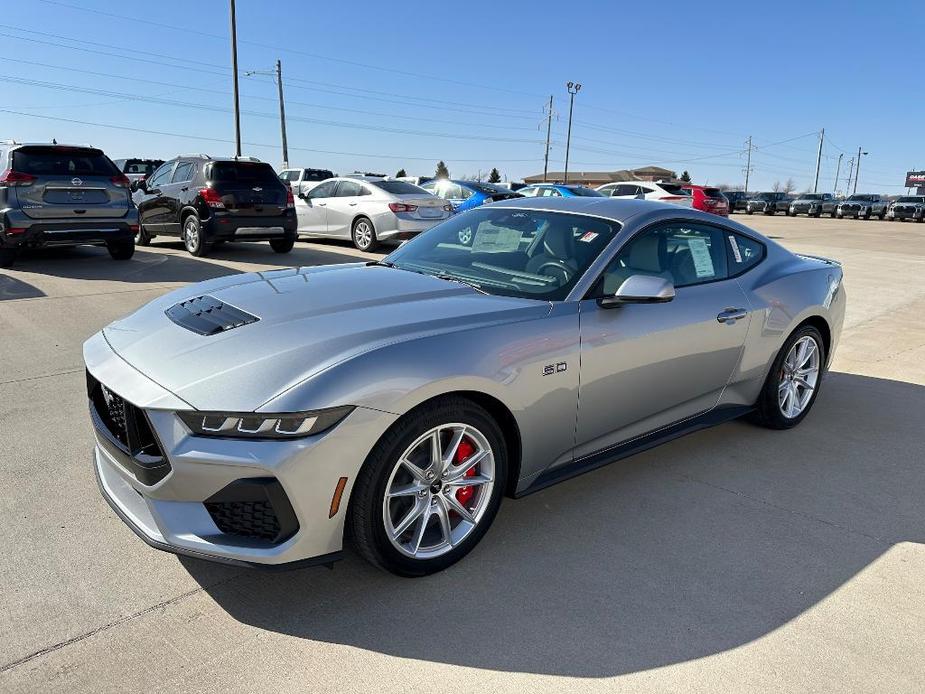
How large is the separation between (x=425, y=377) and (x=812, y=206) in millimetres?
48819

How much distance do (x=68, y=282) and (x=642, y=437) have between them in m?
7.90

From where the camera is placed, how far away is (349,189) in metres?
13.8

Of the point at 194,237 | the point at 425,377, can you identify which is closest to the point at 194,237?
the point at 194,237

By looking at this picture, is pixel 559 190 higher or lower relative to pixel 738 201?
lower

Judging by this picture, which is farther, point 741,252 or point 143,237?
point 143,237

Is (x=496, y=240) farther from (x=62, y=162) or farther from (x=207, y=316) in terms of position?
(x=62, y=162)

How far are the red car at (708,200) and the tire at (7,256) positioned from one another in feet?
62.8

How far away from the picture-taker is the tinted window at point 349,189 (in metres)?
13.6

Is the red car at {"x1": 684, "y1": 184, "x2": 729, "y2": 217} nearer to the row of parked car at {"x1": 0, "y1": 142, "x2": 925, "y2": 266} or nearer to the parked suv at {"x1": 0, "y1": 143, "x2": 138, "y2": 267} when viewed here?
the row of parked car at {"x1": 0, "y1": 142, "x2": 925, "y2": 266}

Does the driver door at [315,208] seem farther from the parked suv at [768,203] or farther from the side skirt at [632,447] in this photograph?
the parked suv at [768,203]

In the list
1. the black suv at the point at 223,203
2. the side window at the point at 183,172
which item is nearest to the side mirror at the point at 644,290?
the black suv at the point at 223,203

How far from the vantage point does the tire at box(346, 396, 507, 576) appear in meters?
2.56

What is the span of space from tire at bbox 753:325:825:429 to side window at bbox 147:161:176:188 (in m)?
10.9

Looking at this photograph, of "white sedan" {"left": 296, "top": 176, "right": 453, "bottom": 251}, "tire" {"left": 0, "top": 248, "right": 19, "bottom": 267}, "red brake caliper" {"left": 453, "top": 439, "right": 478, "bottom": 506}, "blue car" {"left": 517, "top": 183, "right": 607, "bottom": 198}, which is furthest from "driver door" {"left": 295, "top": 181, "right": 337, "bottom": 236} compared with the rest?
"red brake caliper" {"left": 453, "top": 439, "right": 478, "bottom": 506}
